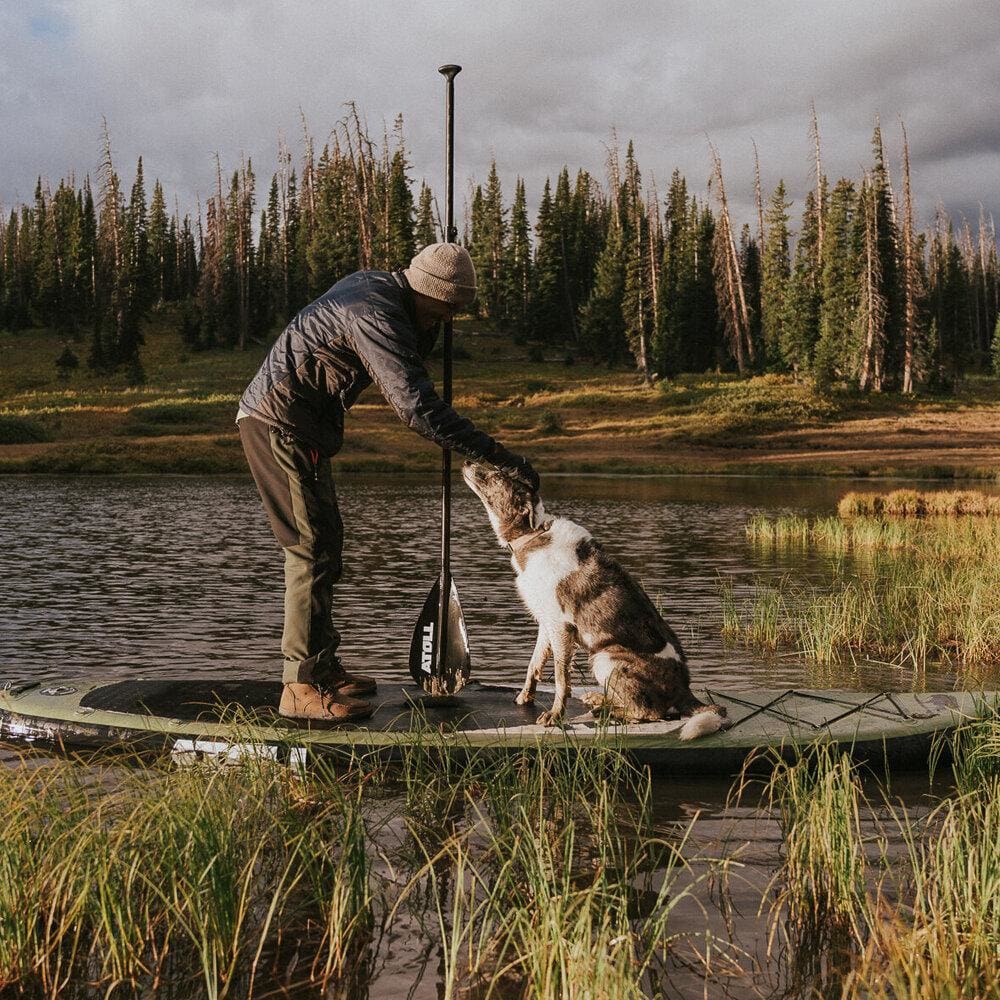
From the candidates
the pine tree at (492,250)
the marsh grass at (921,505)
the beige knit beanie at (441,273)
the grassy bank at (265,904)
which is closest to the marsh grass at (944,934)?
the grassy bank at (265,904)

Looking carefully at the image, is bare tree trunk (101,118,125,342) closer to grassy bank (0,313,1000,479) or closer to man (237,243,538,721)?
grassy bank (0,313,1000,479)

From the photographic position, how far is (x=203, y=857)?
3961 mm

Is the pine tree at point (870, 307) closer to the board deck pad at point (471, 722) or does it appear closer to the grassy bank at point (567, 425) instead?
the grassy bank at point (567, 425)

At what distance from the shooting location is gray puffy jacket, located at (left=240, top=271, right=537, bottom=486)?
6.01 m

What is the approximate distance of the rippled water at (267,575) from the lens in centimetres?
1041

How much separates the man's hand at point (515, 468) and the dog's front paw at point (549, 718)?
1.37 meters

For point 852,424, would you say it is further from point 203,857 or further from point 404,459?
point 203,857

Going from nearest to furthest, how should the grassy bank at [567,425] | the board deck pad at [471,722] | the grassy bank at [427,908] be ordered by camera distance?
the grassy bank at [427,908], the board deck pad at [471,722], the grassy bank at [567,425]

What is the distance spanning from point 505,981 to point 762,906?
50.4 inches

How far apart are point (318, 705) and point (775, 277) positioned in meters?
67.9

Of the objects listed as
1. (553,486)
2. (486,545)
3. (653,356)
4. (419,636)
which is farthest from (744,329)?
(419,636)

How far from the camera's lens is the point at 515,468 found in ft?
21.0

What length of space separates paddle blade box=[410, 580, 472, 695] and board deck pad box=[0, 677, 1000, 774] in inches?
6.4

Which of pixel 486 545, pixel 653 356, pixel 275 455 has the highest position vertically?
pixel 653 356
